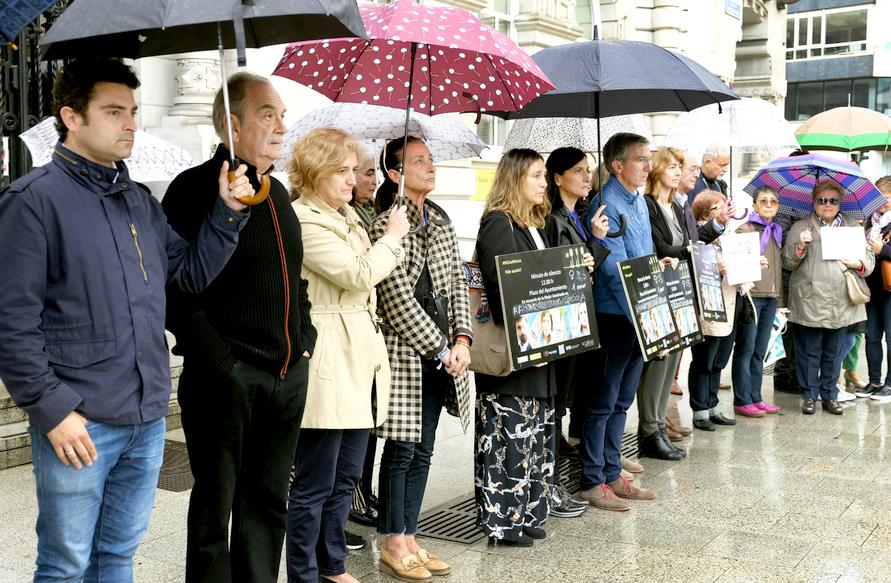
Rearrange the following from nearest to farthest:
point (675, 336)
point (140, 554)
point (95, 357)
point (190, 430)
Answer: point (95, 357) → point (190, 430) → point (140, 554) → point (675, 336)

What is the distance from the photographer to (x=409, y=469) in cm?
483

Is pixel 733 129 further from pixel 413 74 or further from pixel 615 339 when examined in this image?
pixel 413 74

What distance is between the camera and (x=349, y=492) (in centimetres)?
435

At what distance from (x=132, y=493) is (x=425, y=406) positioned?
1.96m

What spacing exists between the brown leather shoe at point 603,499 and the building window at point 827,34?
45.3 m

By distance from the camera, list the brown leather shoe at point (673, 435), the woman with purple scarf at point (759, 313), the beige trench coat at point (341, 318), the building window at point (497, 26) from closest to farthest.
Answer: the beige trench coat at point (341, 318) < the brown leather shoe at point (673, 435) < the woman with purple scarf at point (759, 313) < the building window at point (497, 26)

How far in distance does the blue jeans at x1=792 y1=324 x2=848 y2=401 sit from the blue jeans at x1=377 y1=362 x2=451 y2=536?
16.4 ft

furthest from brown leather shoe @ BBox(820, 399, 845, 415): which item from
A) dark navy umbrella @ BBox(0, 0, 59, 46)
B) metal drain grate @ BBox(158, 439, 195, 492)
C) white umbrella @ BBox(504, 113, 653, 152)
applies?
dark navy umbrella @ BBox(0, 0, 59, 46)

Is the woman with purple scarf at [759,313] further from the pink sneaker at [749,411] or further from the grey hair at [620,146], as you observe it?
the grey hair at [620,146]

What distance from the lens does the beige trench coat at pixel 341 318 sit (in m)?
4.00

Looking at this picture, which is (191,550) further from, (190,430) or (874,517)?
(874,517)

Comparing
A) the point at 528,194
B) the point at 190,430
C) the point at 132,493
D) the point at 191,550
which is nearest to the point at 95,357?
the point at 132,493

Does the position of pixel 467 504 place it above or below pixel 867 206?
below

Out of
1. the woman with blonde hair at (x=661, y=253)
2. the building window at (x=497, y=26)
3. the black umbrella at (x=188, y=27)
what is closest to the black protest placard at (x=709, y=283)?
the woman with blonde hair at (x=661, y=253)
